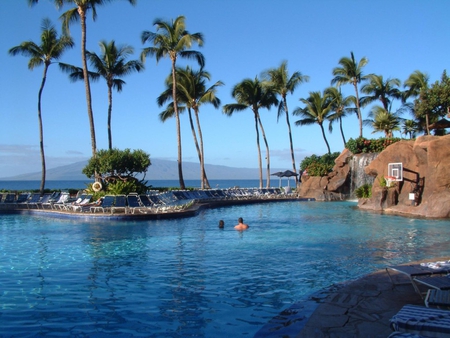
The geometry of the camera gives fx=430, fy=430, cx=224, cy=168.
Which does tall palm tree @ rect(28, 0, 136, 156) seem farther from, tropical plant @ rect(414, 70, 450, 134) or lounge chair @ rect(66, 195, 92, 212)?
tropical plant @ rect(414, 70, 450, 134)

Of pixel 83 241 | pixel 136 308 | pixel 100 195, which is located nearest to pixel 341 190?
pixel 100 195

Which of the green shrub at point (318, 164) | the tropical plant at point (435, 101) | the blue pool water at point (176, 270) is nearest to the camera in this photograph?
the blue pool water at point (176, 270)

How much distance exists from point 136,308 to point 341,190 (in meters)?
27.9

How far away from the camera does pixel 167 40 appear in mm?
31219

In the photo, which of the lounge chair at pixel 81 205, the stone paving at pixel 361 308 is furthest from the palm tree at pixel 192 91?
the stone paving at pixel 361 308

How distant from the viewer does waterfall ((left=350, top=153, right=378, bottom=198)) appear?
3119cm

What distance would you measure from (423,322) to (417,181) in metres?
19.3

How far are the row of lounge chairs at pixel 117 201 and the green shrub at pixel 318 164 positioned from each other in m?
8.04

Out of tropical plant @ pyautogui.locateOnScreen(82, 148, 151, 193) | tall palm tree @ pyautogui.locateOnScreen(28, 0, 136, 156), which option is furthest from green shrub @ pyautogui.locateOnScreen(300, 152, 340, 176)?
tall palm tree @ pyautogui.locateOnScreen(28, 0, 136, 156)

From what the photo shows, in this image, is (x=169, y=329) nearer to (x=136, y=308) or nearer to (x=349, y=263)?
(x=136, y=308)

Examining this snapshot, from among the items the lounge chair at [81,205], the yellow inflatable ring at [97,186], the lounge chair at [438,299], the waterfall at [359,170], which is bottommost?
the lounge chair at [438,299]

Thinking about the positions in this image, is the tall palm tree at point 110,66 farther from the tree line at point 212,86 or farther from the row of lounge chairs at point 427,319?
the row of lounge chairs at point 427,319

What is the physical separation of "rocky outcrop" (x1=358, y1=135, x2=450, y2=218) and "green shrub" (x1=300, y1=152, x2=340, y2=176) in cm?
843

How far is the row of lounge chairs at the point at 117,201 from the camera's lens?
743 inches
